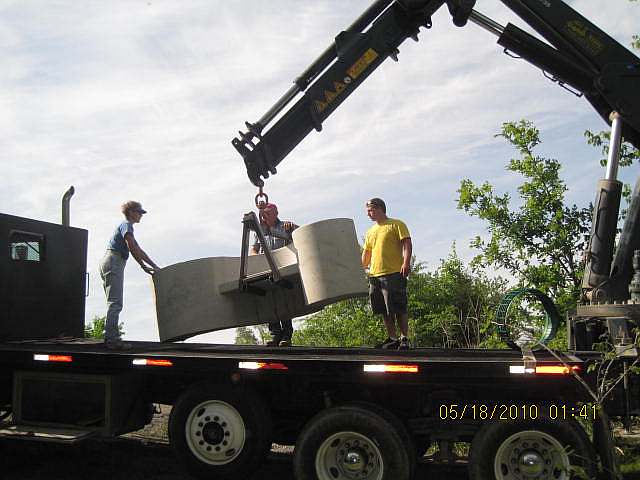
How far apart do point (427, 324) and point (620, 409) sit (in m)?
9.47

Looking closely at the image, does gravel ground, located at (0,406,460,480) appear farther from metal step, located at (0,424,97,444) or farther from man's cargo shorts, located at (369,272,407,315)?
man's cargo shorts, located at (369,272,407,315)

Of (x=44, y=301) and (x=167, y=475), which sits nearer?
(x=167, y=475)

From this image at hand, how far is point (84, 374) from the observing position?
21.2ft

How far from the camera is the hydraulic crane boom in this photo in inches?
280

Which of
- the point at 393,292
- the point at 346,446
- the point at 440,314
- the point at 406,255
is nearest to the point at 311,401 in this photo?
the point at 346,446

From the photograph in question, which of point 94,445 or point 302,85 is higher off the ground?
point 302,85

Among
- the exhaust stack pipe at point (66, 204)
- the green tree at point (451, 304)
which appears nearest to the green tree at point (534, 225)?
the green tree at point (451, 304)

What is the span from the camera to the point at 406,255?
712 cm

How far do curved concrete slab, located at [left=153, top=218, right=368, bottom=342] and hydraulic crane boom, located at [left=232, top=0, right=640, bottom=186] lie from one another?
3.24 feet

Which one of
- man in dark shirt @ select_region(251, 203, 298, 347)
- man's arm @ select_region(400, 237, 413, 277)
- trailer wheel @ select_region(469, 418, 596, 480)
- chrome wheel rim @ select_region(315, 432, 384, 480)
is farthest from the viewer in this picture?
man in dark shirt @ select_region(251, 203, 298, 347)

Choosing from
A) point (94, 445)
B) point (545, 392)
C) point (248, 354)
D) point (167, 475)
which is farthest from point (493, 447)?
point (94, 445)

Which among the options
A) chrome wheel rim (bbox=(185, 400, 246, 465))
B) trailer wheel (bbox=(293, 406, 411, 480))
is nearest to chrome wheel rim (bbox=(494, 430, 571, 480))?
trailer wheel (bbox=(293, 406, 411, 480))

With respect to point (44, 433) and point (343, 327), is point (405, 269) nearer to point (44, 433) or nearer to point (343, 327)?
point (44, 433)

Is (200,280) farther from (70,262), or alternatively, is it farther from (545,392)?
(545,392)
